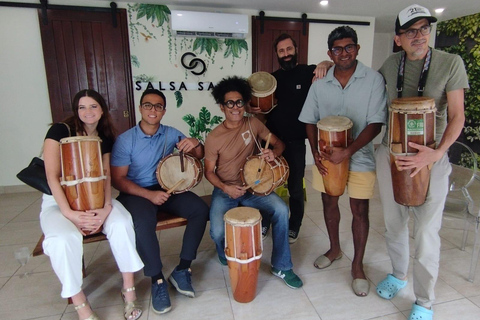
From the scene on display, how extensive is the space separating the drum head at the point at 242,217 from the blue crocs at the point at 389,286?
2.97 ft

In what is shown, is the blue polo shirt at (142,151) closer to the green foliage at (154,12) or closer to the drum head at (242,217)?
the drum head at (242,217)

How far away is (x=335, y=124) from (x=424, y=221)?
2.25ft

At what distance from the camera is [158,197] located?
198cm

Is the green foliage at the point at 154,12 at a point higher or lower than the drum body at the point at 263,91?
higher

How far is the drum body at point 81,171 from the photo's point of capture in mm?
1623

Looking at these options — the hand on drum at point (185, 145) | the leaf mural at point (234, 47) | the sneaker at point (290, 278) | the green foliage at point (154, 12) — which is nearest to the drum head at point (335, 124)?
the hand on drum at point (185, 145)

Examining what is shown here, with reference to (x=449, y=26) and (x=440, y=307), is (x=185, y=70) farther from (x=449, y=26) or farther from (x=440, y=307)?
(x=449, y=26)

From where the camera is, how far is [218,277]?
2.16 meters

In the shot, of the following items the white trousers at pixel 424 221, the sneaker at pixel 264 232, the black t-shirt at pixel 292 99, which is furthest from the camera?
the sneaker at pixel 264 232

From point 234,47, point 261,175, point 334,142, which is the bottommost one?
point 261,175

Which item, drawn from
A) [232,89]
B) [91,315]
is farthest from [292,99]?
[91,315]

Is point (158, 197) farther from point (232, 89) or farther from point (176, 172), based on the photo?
point (232, 89)

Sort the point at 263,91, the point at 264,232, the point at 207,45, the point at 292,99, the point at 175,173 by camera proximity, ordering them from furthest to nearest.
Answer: the point at 207,45
the point at 264,232
the point at 292,99
the point at 263,91
the point at 175,173

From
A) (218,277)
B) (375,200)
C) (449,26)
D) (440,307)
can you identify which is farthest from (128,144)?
(449,26)
